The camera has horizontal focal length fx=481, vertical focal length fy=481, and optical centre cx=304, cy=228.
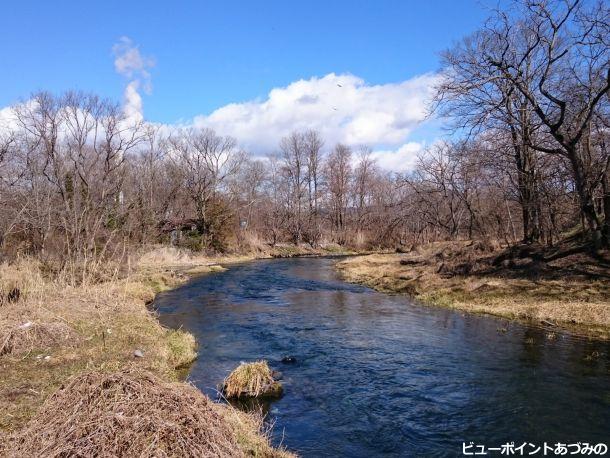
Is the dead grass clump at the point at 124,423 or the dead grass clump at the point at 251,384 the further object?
the dead grass clump at the point at 251,384

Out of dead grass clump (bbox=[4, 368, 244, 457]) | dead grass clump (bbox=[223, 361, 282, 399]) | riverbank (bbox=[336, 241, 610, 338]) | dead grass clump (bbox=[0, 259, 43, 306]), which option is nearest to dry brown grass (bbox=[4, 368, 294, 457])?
dead grass clump (bbox=[4, 368, 244, 457])

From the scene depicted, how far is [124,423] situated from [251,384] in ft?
17.0

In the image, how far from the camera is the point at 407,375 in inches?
444

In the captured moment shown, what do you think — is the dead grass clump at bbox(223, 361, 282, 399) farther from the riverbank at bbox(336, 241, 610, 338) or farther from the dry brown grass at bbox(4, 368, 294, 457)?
the riverbank at bbox(336, 241, 610, 338)

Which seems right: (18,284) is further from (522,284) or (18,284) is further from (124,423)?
(522,284)

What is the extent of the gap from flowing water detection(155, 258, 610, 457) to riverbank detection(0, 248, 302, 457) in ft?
3.95

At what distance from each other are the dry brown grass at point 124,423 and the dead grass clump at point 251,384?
13.7 ft

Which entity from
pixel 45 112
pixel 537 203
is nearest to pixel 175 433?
pixel 537 203

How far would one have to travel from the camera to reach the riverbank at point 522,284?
631 inches

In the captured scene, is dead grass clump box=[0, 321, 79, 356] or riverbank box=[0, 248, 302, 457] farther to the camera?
dead grass clump box=[0, 321, 79, 356]

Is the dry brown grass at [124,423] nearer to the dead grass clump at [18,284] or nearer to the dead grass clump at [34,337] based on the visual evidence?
the dead grass clump at [34,337]

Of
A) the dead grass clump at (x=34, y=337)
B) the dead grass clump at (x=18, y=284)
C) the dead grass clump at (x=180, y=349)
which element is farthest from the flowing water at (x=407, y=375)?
the dead grass clump at (x=18, y=284)

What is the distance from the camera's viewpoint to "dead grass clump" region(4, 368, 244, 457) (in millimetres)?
4801

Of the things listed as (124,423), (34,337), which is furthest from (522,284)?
(124,423)
